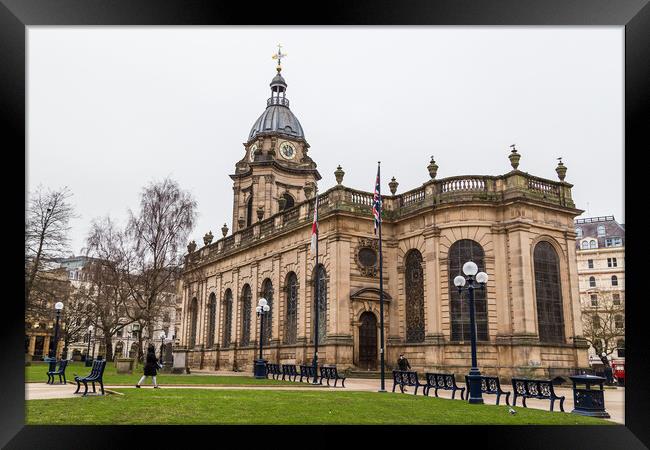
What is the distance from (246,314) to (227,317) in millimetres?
3912

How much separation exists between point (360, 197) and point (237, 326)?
1698cm

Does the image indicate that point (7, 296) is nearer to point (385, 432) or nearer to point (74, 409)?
point (74, 409)

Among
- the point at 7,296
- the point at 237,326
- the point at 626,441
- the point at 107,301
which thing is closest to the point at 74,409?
the point at 7,296

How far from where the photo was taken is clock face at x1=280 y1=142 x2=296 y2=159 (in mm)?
55781

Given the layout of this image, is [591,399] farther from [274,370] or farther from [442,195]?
[274,370]

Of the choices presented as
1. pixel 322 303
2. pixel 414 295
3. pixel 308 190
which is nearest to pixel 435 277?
pixel 414 295

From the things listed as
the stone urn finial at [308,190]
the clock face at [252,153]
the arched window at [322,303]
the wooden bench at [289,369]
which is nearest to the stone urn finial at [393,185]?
the stone urn finial at [308,190]

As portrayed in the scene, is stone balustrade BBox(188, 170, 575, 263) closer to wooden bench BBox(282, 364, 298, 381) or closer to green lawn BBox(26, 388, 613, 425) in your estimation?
wooden bench BBox(282, 364, 298, 381)

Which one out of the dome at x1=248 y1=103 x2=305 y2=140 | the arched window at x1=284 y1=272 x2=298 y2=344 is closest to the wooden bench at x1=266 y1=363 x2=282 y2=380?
the arched window at x1=284 y1=272 x2=298 y2=344

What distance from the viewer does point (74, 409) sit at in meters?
13.7

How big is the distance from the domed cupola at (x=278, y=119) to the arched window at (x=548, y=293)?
100 ft

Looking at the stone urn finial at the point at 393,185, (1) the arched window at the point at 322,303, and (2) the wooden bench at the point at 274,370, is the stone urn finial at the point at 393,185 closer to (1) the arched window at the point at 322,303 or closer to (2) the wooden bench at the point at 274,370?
(1) the arched window at the point at 322,303

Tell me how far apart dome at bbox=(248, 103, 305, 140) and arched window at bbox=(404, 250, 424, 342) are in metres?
26.0

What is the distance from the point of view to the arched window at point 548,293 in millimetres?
30859
